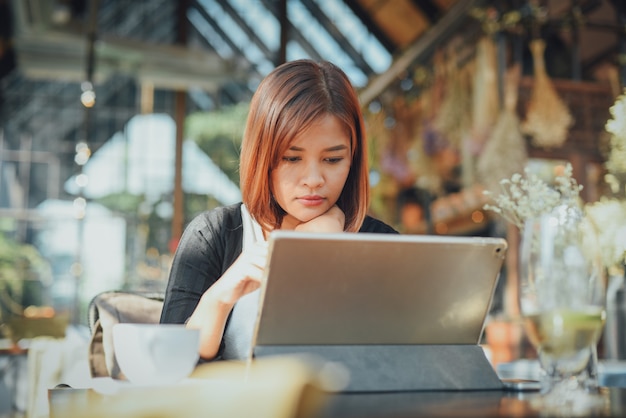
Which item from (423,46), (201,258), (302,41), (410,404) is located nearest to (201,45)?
(302,41)

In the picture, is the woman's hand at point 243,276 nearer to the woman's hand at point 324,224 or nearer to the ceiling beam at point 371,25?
the woman's hand at point 324,224

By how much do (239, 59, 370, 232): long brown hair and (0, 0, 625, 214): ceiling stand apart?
3902mm

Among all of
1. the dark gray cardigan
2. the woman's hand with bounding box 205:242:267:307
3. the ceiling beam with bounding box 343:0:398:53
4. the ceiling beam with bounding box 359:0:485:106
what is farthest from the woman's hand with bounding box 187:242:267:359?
the ceiling beam with bounding box 343:0:398:53

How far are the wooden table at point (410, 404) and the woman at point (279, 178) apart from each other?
457mm

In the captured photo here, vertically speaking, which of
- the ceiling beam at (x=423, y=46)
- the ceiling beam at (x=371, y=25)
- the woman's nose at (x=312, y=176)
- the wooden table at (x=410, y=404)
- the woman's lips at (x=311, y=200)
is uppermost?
the ceiling beam at (x=371, y=25)

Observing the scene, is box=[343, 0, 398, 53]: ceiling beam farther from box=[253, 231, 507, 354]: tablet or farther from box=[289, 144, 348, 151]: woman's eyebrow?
box=[253, 231, 507, 354]: tablet

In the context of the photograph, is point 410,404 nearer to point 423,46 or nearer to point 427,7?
point 423,46

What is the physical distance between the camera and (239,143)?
6.97 ft

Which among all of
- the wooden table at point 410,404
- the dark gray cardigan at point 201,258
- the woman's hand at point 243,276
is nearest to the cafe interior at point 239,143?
the wooden table at point 410,404

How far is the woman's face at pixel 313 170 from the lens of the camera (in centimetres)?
143

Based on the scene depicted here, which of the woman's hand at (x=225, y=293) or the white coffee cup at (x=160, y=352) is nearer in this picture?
the white coffee cup at (x=160, y=352)

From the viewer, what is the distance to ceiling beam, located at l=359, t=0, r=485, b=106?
565cm

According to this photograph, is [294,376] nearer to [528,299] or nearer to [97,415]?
[97,415]

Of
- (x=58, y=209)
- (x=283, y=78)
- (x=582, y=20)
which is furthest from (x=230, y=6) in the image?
(x=283, y=78)
